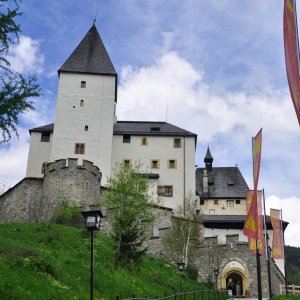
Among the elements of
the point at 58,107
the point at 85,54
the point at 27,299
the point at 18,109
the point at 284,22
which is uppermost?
the point at 85,54

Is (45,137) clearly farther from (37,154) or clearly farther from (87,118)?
(87,118)

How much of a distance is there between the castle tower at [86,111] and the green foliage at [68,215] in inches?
387

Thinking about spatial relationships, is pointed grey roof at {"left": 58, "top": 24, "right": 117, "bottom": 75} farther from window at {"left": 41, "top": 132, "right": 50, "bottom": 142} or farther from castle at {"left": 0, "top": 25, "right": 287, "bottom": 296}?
window at {"left": 41, "top": 132, "right": 50, "bottom": 142}

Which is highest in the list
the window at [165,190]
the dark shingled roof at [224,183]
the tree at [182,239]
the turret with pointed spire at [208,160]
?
the turret with pointed spire at [208,160]

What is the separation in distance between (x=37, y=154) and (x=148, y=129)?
11395 millimetres

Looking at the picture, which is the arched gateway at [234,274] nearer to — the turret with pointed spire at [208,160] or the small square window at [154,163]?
the small square window at [154,163]

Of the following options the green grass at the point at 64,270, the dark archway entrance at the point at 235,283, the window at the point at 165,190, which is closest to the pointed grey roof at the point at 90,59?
the window at the point at 165,190

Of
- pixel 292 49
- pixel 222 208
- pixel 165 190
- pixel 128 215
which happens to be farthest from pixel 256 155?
pixel 222 208

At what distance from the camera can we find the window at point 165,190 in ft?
144

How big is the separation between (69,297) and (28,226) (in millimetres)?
14720

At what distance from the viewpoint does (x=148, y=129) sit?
4788cm

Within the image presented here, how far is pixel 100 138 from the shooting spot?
145 ft

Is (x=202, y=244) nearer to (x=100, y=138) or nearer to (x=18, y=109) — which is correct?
(x=100, y=138)

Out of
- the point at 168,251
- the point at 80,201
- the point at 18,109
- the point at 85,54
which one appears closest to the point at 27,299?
the point at 18,109
